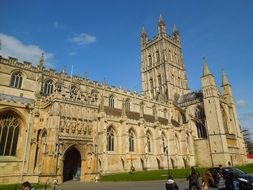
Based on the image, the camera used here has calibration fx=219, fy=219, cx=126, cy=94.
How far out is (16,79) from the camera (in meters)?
33.3

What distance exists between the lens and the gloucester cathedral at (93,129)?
26297 millimetres

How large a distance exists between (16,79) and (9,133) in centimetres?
977

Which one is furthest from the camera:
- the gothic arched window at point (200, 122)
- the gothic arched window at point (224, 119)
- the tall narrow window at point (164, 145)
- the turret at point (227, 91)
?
the turret at point (227, 91)

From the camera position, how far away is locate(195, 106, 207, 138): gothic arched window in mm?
48750

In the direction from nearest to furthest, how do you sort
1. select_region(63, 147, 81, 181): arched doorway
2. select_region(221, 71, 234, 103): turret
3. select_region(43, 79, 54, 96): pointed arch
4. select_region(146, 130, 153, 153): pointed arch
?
select_region(63, 147, 81, 181): arched doorway < select_region(43, 79, 54, 96): pointed arch < select_region(146, 130, 153, 153): pointed arch < select_region(221, 71, 234, 103): turret

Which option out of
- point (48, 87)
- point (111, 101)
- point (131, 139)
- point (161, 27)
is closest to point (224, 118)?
point (131, 139)

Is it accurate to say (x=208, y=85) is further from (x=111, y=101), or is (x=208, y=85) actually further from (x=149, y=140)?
(x=111, y=101)

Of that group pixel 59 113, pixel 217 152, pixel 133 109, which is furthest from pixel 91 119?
pixel 217 152

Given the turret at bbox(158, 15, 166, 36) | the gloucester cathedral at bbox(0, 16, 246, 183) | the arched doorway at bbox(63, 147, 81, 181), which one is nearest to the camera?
the gloucester cathedral at bbox(0, 16, 246, 183)

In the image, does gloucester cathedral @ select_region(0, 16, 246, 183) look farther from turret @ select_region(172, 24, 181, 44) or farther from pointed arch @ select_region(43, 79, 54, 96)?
turret @ select_region(172, 24, 181, 44)

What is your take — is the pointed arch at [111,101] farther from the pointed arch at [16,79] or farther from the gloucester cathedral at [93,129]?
the pointed arch at [16,79]

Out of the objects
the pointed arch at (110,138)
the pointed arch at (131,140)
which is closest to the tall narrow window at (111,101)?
the pointed arch at (131,140)

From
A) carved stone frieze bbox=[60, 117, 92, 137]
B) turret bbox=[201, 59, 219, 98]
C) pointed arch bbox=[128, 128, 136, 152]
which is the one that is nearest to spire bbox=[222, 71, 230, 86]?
turret bbox=[201, 59, 219, 98]

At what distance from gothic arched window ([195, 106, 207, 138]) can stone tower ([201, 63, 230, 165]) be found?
8.22ft
